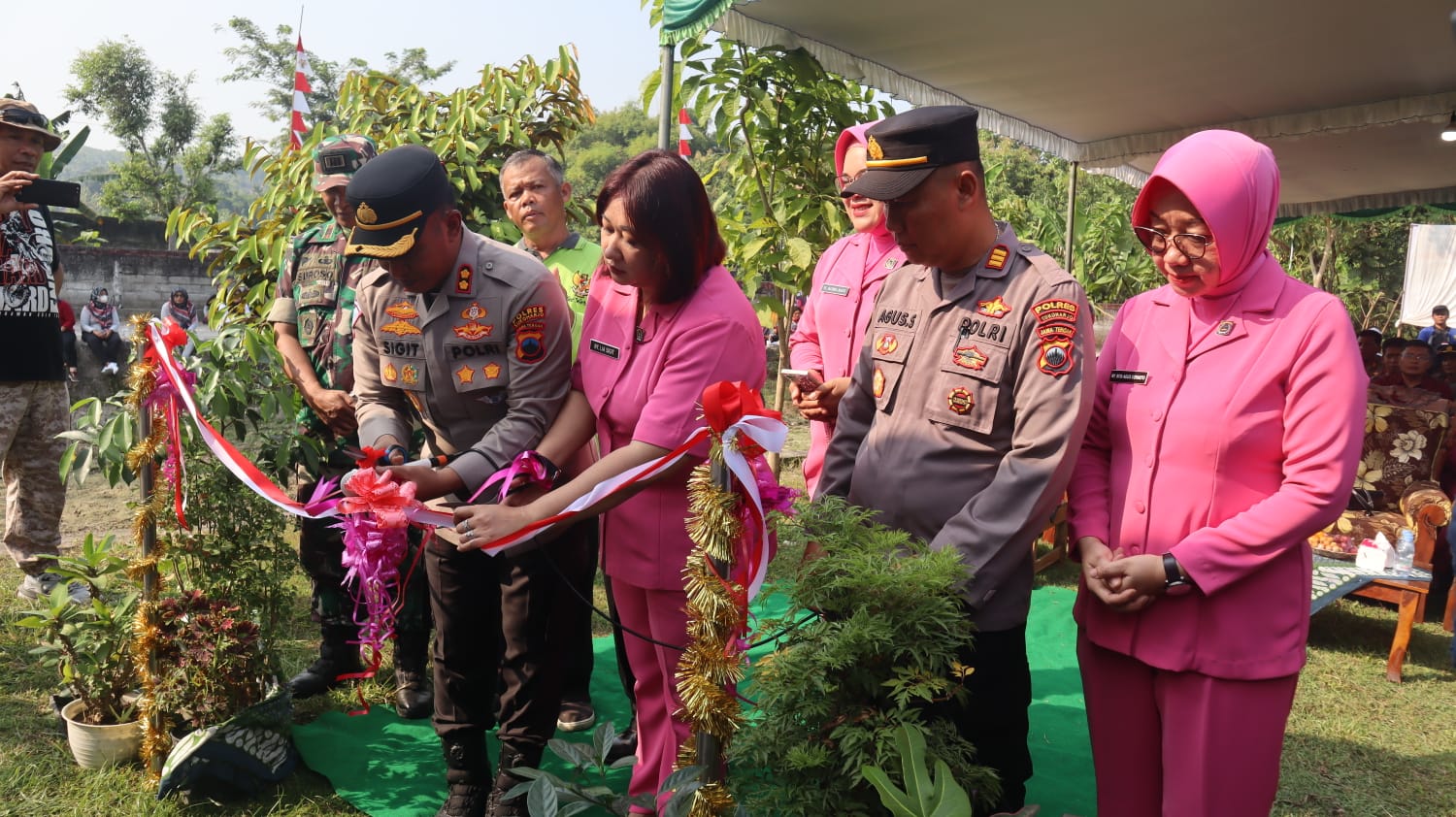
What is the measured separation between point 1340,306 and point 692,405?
129cm

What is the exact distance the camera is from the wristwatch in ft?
6.01

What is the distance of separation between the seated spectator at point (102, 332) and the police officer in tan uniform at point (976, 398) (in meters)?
12.5

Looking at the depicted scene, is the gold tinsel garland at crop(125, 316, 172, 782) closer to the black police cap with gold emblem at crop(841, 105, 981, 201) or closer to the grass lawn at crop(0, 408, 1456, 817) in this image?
the grass lawn at crop(0, 408, 1456, 817)

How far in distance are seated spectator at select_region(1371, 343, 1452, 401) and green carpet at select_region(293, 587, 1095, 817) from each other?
3372 mm

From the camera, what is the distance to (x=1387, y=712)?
405 centimetres

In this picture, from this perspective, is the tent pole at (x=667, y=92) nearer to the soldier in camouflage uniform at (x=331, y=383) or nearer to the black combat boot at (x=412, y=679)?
the soldier in camouflage uniform at (x=331, y=383)

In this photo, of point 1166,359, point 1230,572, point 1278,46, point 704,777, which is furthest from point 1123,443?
point 1278,46

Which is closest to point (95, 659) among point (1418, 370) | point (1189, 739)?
point (1189, 739)

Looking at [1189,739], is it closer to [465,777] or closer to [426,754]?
[465,777]

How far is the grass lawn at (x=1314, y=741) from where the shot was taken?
9.44 feet

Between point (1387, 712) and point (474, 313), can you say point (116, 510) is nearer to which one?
point (474, 313)

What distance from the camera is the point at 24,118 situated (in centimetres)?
390

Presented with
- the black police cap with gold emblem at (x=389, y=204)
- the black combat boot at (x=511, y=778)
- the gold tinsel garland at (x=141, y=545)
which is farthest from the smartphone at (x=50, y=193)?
the black combat boot at (x=511, y=778)

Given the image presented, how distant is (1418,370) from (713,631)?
19.3ft
